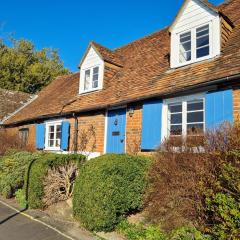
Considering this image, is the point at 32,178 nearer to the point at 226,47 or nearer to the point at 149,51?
the point at 226,47

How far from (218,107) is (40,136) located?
11.0 m

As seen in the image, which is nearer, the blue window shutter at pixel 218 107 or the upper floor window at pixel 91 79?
the blue window shutter at pixel 218 107

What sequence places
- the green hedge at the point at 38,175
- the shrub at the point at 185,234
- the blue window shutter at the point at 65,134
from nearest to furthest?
the shrub at the point at 185,234 < the green hedge at the point at 38,175 < the blue window shutter at the point at 65,134

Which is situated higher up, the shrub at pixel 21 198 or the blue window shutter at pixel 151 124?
the blue window shutter at pixel 151 124

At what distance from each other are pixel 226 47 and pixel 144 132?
3825mm

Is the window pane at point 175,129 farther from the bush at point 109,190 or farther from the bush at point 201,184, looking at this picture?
the bush at point 201,184

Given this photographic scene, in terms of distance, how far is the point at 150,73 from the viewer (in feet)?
39.0

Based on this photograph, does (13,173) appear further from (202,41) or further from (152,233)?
(202,41)

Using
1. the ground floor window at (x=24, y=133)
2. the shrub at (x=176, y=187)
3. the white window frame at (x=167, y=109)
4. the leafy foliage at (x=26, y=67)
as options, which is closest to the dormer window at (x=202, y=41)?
the white window frame at (x=167, y=109)

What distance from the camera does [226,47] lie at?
9.58m

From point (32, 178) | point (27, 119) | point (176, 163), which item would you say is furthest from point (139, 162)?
point (27, 119)

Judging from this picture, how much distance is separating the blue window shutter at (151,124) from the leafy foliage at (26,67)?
30078mm

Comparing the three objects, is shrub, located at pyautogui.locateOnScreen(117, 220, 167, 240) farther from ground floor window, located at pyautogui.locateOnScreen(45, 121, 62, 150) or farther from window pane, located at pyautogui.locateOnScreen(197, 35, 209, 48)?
ground floor window, located at pyautogui.locateOnScreen(45, 121, 62, 150)

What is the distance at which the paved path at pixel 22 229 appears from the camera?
21.4 ft
